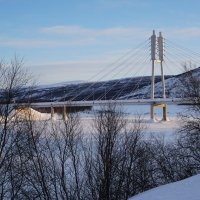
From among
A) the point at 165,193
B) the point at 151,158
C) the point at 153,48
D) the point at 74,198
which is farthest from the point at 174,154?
the point at 153,48

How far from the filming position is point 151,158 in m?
18.4

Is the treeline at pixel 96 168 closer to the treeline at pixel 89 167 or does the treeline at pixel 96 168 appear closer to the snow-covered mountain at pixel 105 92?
the treeline at pixel 89 167

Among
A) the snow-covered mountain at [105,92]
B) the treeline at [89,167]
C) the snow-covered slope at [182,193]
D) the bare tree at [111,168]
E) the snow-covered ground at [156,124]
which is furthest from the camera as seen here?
the snow-covered mountain at [105,92]

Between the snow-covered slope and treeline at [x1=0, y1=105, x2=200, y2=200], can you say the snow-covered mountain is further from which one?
the snow-covered slope

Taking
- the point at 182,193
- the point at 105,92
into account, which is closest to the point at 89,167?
the point at 182,193

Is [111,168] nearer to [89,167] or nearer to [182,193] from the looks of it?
[89,167]

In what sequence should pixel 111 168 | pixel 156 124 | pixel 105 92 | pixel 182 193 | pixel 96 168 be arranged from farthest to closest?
pixel 105 92
pixel 156 124
pixel 96 168
pixel 111 168
pixel 182 193

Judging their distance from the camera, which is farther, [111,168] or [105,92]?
[105,92]

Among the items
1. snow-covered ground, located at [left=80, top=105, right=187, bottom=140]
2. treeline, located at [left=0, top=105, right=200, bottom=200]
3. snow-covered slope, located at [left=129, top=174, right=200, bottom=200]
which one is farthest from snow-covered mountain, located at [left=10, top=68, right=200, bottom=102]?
snow-covered slope, located at [left=129, top=174, right=200, bottom=200]

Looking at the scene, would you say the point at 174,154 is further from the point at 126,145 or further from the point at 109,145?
the point at 109,145

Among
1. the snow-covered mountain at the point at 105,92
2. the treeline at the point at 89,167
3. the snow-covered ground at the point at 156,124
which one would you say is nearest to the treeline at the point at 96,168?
the treeline at the point at 89,167

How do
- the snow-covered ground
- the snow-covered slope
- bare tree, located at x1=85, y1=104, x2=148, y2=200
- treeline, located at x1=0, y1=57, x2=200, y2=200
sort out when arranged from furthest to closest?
the snow-covered ground, bare tree, located at x1=85, y1=104, x2=148, y2=200, treeline, located at x1=0, y1=57, x2=200, y2=200, the snow-covered slope

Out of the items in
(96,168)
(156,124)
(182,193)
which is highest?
(182,193)

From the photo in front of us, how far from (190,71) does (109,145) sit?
597 cm
